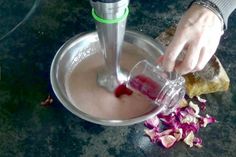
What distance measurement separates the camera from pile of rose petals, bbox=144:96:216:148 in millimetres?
726

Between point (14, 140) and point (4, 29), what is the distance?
0.29m

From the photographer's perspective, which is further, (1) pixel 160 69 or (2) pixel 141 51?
(2) pixel 141 51

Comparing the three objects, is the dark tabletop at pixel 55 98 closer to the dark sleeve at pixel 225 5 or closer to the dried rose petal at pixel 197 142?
the dried rose petal at pixel 197 142

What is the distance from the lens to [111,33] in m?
0.67

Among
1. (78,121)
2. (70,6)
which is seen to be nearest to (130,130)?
(78,121)

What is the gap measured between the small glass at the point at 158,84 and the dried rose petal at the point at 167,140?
49 mm

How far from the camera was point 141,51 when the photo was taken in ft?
2.74

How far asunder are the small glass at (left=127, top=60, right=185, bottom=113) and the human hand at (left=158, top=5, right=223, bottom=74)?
92 mm

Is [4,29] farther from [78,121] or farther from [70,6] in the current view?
[78,121]

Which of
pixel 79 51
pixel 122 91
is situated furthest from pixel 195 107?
pixel 79 51

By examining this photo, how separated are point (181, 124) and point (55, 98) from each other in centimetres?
24

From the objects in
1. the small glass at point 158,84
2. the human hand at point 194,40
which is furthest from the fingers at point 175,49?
the small glass at point 158,84

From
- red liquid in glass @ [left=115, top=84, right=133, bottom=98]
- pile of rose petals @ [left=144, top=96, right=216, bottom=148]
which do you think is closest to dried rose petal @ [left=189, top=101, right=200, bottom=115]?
pile of rose petals @ [left=144, top=96, right=216, bottom=148]

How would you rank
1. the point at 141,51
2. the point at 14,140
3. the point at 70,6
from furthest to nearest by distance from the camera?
the point at 70,6 < the point at 141,51 < the point at 14,140
